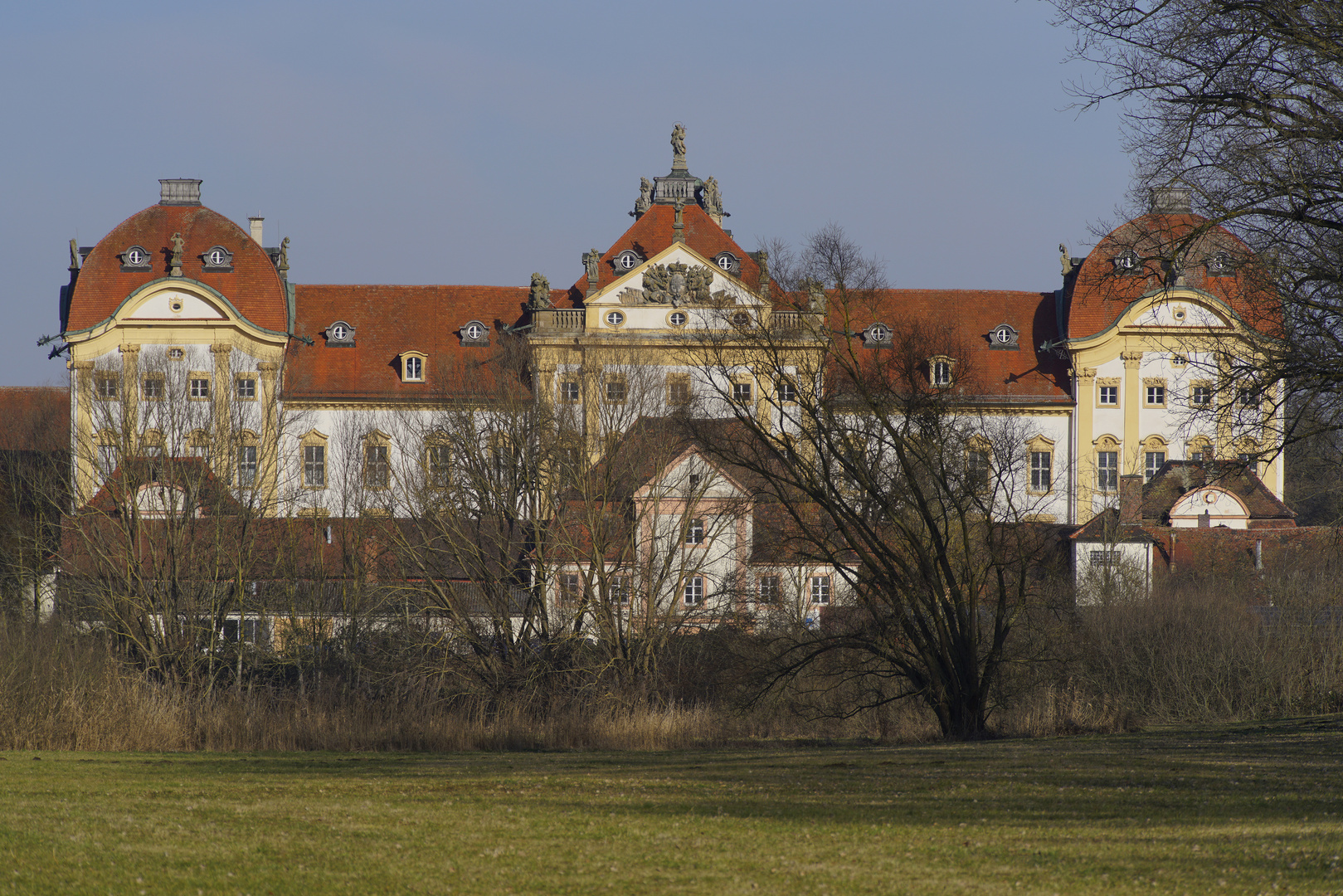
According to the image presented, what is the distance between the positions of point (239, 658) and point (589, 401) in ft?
33.1

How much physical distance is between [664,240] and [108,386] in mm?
22206

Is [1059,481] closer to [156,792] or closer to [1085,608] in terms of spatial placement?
[1085,608]

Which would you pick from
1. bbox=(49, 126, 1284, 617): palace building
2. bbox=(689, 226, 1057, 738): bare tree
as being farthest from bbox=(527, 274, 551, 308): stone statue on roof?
bbox=(689, 226, 1057, 738): bare tree

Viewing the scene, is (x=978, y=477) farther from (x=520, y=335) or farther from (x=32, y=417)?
(x=32, y=417)

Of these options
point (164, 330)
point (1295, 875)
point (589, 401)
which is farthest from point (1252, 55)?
point (164, 330)

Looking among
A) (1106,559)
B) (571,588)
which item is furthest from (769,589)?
(1106,559)

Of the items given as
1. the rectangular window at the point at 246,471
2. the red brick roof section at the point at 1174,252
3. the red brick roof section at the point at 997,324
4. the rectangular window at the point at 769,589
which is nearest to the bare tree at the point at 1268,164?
the red brick roof section at the point at 1174,252

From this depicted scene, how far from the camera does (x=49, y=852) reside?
998 centimetres

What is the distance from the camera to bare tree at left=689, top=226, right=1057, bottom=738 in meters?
23.3

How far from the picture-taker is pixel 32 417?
63500 mm

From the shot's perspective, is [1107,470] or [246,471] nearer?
[246,471]

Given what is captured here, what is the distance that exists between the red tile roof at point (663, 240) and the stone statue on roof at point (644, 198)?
2737 millimetres

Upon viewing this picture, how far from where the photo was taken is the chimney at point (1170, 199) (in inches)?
635

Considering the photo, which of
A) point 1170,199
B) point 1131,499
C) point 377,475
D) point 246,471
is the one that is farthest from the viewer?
point 1131,499
